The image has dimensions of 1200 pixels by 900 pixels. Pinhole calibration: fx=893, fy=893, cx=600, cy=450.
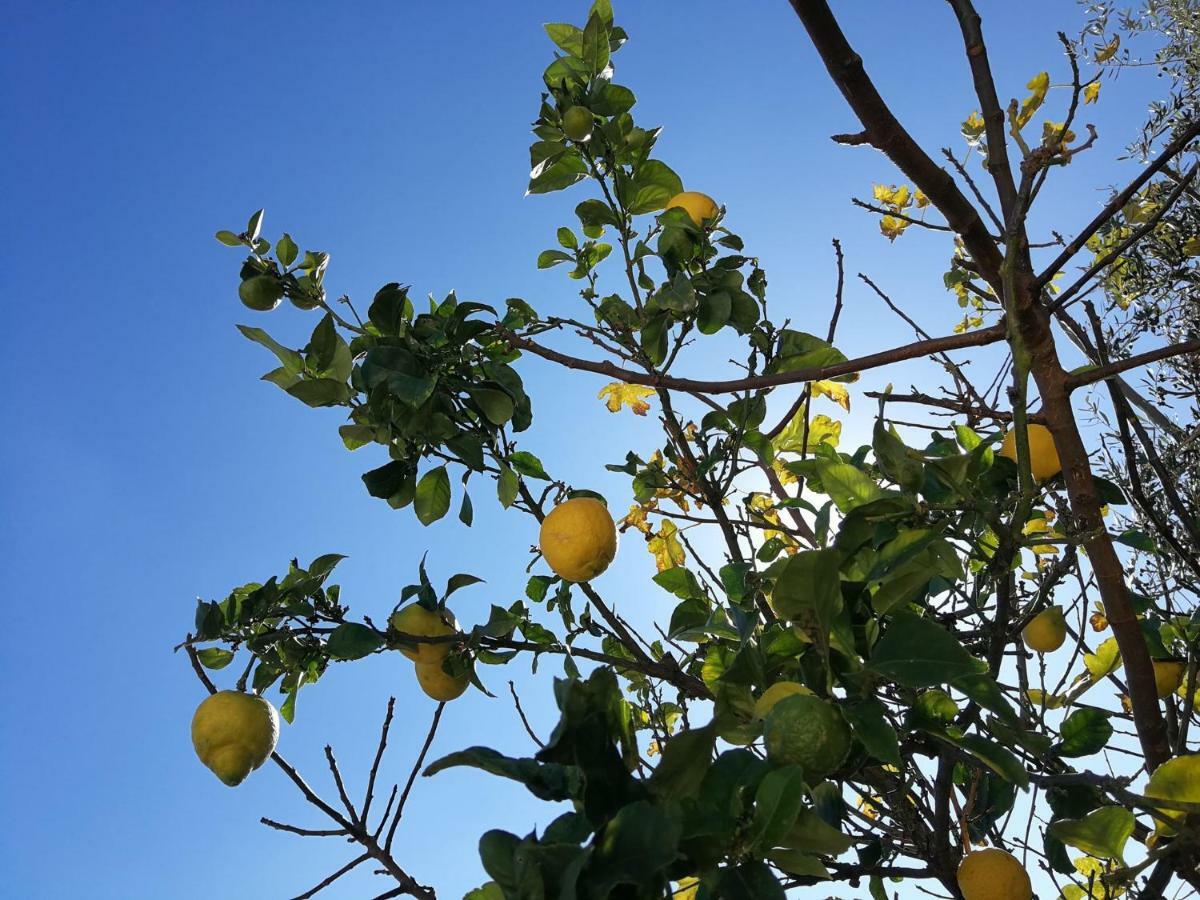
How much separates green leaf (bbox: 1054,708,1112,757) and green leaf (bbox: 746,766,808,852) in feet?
2.03

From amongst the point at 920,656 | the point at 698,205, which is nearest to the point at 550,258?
the point at 698,205

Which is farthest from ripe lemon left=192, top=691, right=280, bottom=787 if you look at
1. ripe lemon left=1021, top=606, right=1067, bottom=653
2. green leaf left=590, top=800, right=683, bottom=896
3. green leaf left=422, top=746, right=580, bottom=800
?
ripe lemon left=1021, top=606, right=1067, bottom=653

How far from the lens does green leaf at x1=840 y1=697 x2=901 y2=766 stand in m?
0.80

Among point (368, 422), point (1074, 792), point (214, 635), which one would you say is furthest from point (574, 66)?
point (1074, 792)

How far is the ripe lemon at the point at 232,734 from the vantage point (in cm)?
137

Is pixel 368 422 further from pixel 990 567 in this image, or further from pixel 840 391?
pixel 840 391

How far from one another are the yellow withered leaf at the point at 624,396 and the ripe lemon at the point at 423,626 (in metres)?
0.93

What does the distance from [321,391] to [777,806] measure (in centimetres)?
113

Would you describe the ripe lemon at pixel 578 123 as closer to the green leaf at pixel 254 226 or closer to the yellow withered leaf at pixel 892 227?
the green leaf at pixel 254 226

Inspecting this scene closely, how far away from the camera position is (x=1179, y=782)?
2.95ft

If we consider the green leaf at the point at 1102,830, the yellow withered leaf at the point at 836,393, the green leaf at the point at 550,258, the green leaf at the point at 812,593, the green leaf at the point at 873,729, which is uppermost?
the green leaf at the point at 550,258

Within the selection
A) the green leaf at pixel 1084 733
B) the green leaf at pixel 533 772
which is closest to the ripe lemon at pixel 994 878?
the green leaf at pixel 1084 733

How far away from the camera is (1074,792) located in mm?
1140

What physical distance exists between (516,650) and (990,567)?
0.81m
